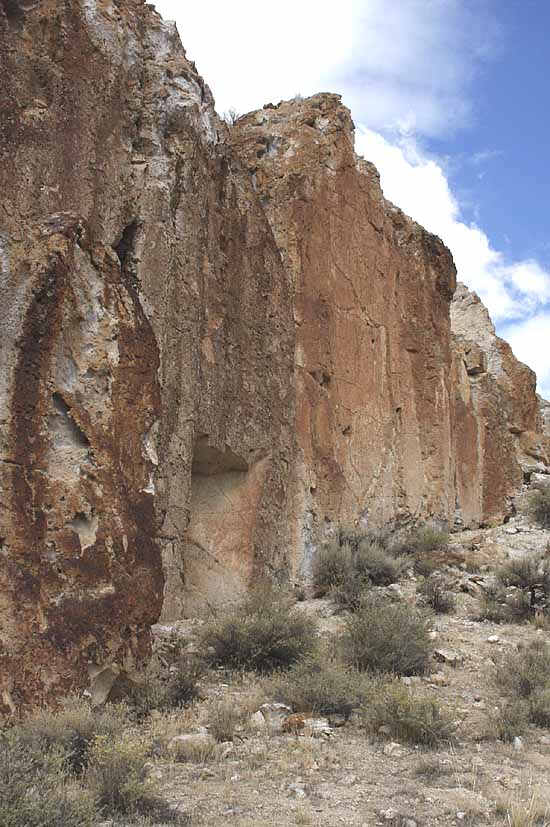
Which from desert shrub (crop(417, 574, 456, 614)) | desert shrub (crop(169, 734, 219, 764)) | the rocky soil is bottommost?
the rocky soil

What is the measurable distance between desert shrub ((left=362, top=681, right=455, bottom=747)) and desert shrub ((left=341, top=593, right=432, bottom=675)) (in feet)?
3.70

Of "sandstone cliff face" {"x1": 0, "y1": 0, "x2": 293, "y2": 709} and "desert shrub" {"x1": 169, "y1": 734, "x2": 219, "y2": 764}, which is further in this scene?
"sandstone cliff face" {"x1": 0, "y1": 0, "x2": 293, "y2": 709}

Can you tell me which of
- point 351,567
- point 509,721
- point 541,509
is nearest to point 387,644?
point 509,721

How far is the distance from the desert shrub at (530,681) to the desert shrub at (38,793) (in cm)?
368

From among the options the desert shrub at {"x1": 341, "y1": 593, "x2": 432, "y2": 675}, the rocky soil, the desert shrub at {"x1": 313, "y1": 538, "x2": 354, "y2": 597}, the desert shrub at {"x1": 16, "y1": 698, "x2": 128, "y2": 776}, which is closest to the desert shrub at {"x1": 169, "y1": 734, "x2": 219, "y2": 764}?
the rocky soil

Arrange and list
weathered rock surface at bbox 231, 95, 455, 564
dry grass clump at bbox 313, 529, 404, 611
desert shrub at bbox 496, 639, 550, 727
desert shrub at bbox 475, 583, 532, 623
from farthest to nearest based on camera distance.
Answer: weathered rock surface at bbox 231, 95, 455, 564 → dry grass clump at bbox 313, 529, 404, 611 → desert shrub at bbox 475, 583, 532, 623 → desert shrub at bbox 496, 639, 550, 727

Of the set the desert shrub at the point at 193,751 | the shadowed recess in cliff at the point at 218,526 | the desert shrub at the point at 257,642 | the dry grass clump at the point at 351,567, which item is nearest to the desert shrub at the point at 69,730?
the desert shrub at the point at 193,751

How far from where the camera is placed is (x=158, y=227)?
8781 mm

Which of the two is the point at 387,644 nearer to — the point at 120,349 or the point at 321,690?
the point at 321,690

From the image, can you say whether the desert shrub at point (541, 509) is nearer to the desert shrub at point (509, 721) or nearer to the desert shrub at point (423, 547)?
the desert shrub at point (423, 547)

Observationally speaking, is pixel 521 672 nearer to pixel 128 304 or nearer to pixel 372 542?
pixel 128 304

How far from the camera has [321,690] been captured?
253 inches

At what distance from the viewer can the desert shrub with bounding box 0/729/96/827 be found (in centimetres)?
374

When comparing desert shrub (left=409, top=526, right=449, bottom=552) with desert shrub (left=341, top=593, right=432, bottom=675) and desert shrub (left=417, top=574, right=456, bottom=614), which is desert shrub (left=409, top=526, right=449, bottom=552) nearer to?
desert shrub (left=417, top=574, right=456, bottom=614)
